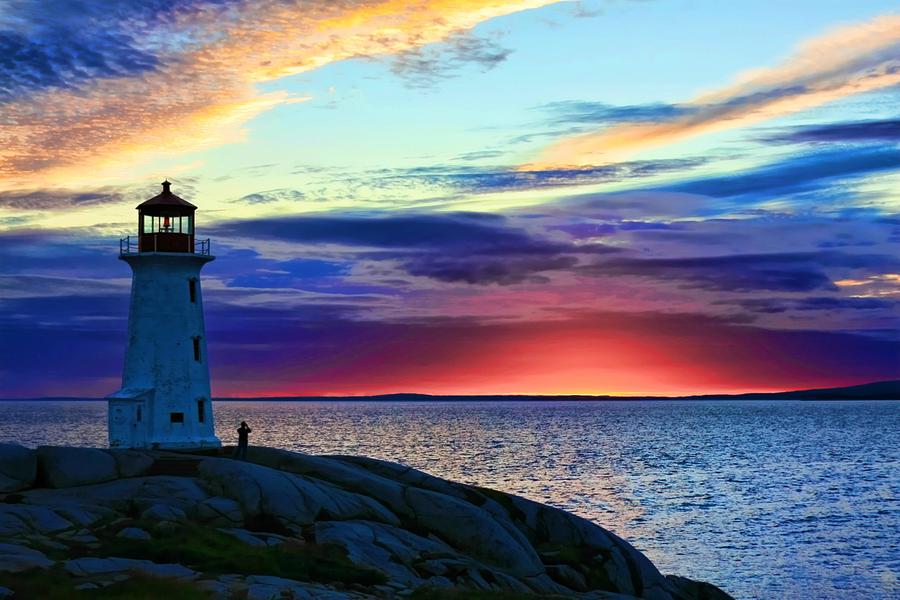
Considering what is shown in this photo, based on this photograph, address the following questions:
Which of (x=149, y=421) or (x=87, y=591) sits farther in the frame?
(x=149, y=421)

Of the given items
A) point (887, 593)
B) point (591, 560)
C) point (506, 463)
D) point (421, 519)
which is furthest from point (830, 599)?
point (506, 463)

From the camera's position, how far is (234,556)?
27062 millimetres

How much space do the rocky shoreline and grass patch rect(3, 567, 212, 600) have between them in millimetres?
46

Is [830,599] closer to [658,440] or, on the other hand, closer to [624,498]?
[624,498]

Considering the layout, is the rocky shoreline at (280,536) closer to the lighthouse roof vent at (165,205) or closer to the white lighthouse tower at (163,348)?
the white lighthouse tower at (163,348)

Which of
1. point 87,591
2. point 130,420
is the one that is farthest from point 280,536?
point 130,420

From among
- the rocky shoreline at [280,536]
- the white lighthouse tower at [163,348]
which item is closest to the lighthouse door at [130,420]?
the white lighthouse tower at [163,348]

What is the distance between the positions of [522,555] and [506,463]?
80308 millimetres

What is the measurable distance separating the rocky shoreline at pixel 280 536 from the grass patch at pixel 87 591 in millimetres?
46

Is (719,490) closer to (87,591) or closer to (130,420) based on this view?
(130,420)

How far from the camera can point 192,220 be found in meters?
49.7

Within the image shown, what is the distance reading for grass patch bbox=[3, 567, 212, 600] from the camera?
21516 millimetres

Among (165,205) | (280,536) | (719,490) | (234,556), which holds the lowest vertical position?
(719,490)

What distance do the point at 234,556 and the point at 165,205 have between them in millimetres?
26160
